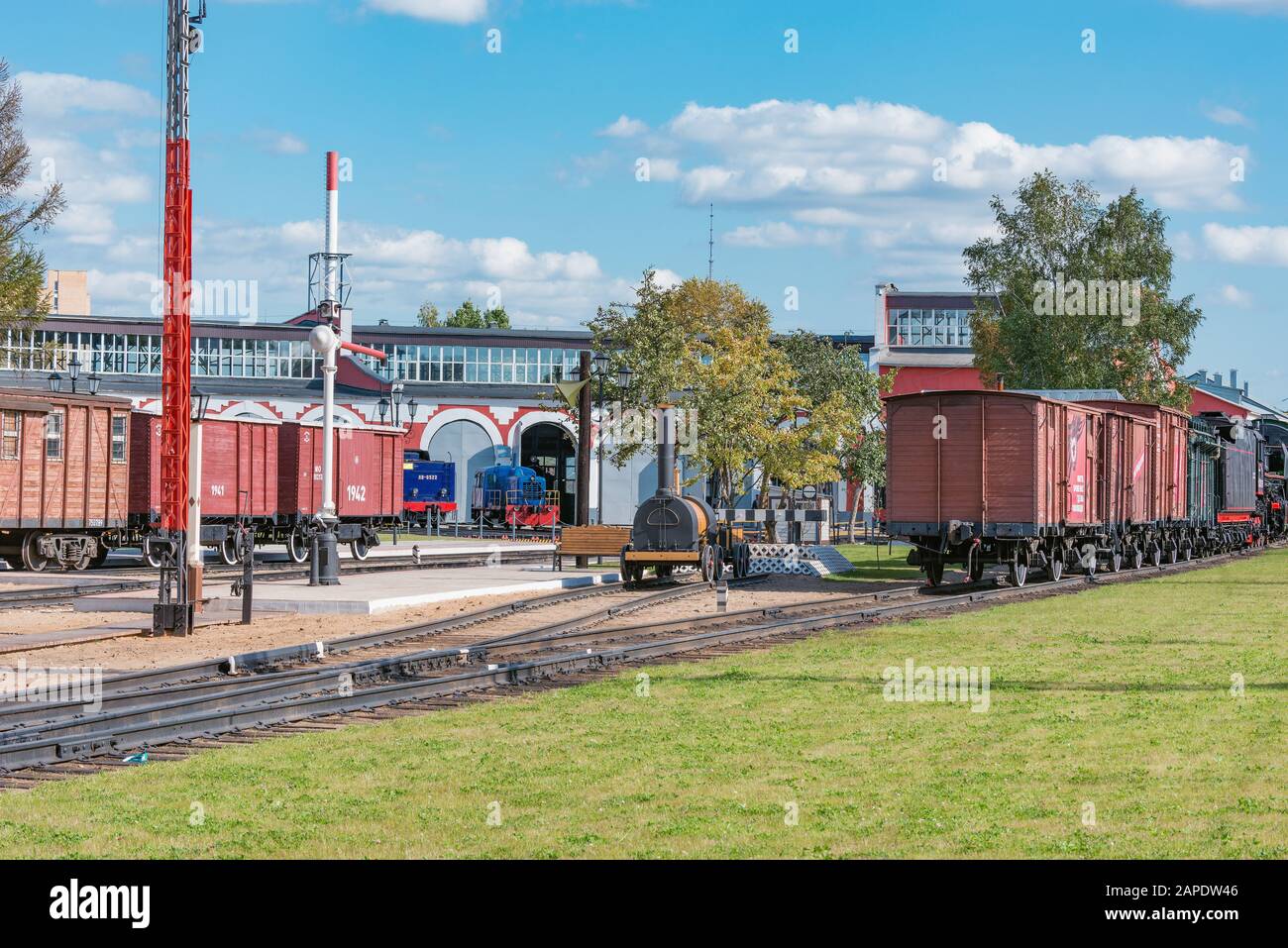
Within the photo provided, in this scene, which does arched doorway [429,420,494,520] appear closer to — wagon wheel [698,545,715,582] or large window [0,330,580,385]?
large window [0,330,580,385]

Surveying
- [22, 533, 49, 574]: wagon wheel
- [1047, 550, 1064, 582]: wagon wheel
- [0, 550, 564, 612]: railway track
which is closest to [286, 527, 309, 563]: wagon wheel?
[0, 550, 564, 612]: railway track

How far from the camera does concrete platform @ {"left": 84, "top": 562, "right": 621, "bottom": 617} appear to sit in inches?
882

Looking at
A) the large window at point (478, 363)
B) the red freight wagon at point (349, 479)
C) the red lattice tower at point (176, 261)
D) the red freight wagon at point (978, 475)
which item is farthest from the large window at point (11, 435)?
the large window at point (478, 363)

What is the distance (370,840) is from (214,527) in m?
30.3

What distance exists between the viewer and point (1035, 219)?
56.8 meters

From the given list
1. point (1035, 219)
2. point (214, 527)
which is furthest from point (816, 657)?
point (1035, 219)

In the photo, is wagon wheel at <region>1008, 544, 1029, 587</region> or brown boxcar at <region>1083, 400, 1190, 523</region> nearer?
wagon wheel at <region>1008, 544, 1029, 587</region>

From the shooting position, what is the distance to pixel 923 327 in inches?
3339

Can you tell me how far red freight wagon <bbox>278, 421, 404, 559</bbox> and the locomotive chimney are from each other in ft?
42.3

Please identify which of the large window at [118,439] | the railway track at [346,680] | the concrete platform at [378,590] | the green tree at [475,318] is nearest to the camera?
the railway track at [346,680]

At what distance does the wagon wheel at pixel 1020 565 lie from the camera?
28641 millimetres

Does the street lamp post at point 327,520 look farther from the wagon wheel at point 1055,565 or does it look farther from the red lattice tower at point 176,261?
the wagon wheel at point 1055,565

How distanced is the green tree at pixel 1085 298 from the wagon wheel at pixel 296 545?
28501 millimetres
